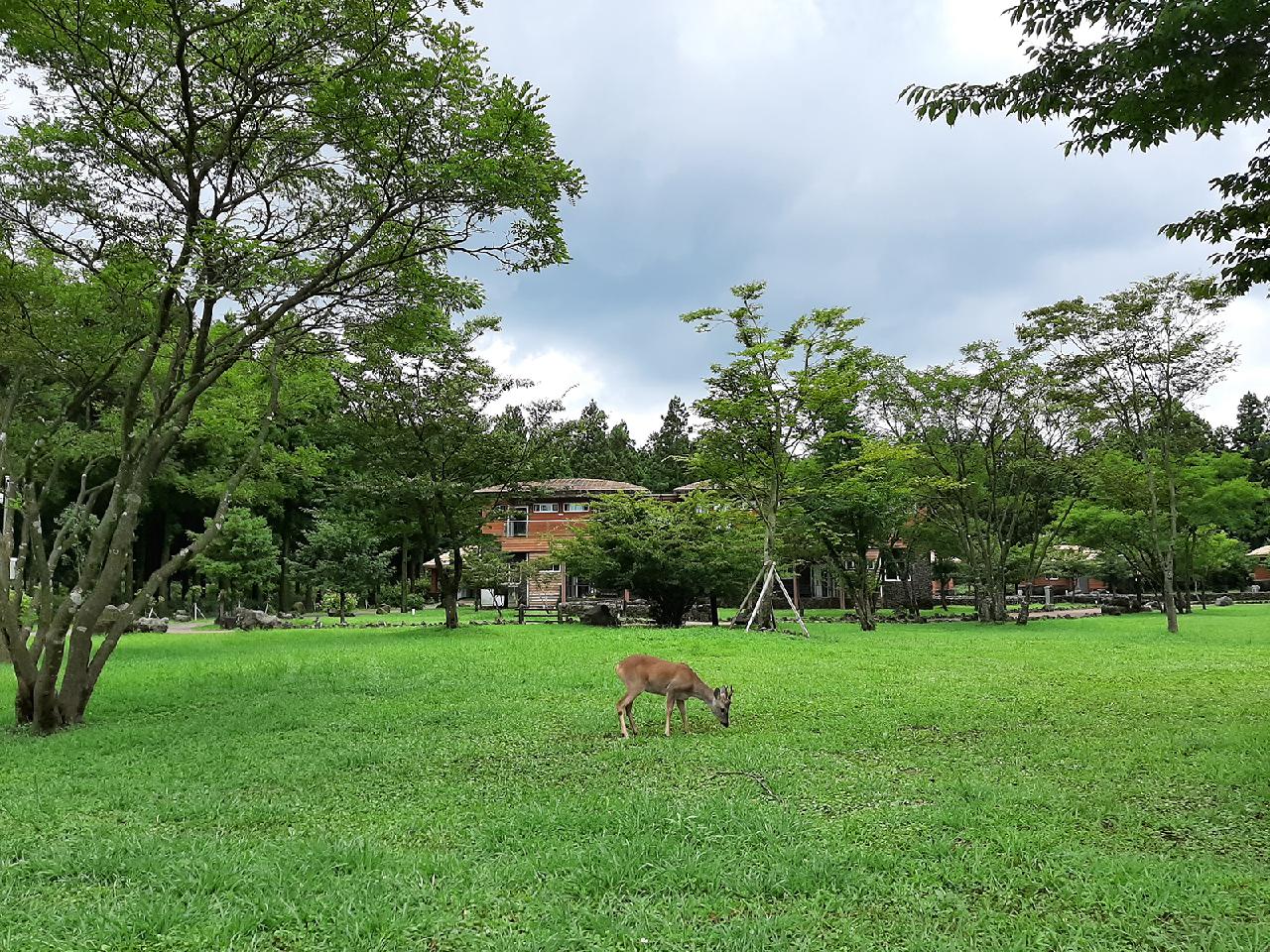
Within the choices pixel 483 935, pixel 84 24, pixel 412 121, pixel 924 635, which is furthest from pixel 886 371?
pixel 483 935

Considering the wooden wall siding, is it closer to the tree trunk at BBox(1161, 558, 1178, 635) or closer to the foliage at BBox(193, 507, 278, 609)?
the foliage at BBox(193, 507, 278, 609)

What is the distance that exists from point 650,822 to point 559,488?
36.3 meters

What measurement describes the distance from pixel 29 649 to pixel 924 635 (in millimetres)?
16968

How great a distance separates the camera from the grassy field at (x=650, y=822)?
3.30m

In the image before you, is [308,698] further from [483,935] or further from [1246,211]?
[1246,211]

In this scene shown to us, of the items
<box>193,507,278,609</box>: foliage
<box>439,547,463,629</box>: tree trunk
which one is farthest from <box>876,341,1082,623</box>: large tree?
<box>193,507,278,609</box>: foliage

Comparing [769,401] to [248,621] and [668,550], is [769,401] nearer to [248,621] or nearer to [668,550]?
[668,550]

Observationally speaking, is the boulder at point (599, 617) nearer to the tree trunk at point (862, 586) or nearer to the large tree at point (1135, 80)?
the tree trunk at point (862, 586)

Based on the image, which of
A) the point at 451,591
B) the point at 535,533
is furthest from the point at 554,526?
the point at 451,591

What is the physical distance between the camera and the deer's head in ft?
23.6

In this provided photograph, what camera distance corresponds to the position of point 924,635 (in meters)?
19.2

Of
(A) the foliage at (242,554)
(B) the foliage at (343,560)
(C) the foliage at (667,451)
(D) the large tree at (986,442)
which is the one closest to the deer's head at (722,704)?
(D) the large tree at (986,442)

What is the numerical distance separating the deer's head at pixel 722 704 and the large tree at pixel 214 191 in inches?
193

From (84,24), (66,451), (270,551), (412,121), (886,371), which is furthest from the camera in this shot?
(270,551)
